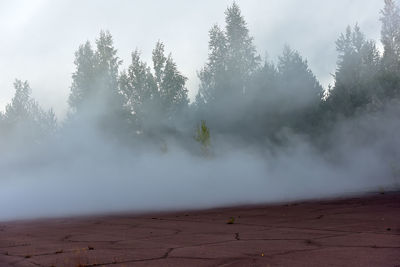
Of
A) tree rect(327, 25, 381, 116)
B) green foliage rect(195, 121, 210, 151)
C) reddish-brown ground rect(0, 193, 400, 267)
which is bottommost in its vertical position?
reddish-brown ground rect(0, 193, 400, 267)

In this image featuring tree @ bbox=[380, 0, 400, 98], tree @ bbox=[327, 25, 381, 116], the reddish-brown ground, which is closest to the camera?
the reddish-brown ground

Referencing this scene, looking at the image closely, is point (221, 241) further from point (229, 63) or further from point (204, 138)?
point (229, 63)

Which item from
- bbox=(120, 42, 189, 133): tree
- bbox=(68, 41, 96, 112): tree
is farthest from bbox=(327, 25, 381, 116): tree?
bbox=(68, 41, 96, 112): tree

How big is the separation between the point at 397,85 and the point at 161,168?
14567mm

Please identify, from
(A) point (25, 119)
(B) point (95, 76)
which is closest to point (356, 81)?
(B) point (95, 76)

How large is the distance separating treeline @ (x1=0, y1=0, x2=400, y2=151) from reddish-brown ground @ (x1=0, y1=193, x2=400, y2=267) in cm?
1854

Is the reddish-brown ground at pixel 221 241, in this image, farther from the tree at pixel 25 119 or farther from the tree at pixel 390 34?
the tree at pixel 25 119

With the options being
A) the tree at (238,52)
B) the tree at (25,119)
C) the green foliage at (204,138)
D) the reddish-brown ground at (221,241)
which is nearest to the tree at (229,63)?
the tree at (238,52)

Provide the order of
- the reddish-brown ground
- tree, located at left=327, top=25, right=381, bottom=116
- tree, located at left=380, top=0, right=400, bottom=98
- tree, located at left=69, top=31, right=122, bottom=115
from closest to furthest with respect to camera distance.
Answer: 1. the reddish-brown ground
2. tree, located at left=327, top=25, right=381, bottom=116
3. tree, located at left=380, top=0, right=400, bottom=98
4. tree, located at left=69, top=31, right=122, bottom=115

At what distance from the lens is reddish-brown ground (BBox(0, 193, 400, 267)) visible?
5223 millimetres

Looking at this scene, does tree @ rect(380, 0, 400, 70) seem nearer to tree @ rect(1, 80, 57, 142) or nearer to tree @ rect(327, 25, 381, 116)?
tree @ rect(327, 25, 381, 116)

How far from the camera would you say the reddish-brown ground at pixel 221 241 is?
5.22 m

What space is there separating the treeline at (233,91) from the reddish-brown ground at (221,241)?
18537mm

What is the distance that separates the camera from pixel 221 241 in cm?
676
